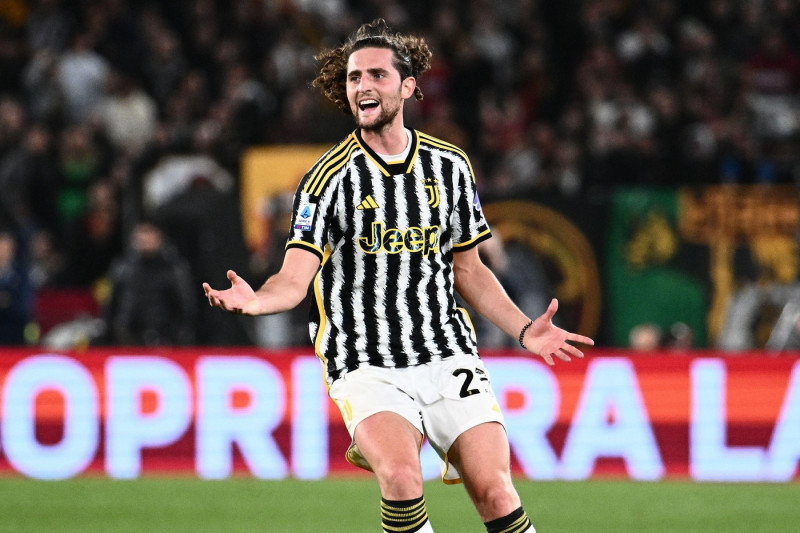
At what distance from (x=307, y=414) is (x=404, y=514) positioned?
4.93m

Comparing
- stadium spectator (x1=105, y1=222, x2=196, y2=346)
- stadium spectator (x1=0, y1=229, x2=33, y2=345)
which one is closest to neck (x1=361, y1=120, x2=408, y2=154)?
stadium spectator (x1=105, y1=222, x2=196, y2=346)

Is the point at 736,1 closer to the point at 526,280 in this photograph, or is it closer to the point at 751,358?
the point at 526,280

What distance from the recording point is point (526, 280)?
10891 millimetres

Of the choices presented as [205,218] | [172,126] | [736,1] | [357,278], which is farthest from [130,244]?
[736,1]

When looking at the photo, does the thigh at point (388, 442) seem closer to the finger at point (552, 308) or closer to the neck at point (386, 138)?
the finger at point (552, 308)

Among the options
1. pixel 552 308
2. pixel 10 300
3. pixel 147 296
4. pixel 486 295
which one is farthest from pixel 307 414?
pixel 552 308

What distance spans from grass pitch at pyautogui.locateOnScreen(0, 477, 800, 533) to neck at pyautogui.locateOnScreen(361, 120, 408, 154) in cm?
297

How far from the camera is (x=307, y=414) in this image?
949 cm

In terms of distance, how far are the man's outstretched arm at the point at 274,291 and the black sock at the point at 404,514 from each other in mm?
769

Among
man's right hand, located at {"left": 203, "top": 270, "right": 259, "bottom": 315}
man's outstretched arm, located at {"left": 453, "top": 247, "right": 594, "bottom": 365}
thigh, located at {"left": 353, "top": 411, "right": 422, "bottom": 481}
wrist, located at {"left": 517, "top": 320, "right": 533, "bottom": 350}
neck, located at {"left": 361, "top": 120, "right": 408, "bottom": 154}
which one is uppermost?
neck, located at {"left": 361, "top": 120, "right": 408, "bottom": 154}

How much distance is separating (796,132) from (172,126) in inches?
246

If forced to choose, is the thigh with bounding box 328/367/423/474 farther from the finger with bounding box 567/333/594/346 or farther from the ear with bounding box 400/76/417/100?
the ear with bounding box 400/76/417/100

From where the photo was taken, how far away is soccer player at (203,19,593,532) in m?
4.77

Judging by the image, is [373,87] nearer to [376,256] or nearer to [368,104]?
[368,104]
